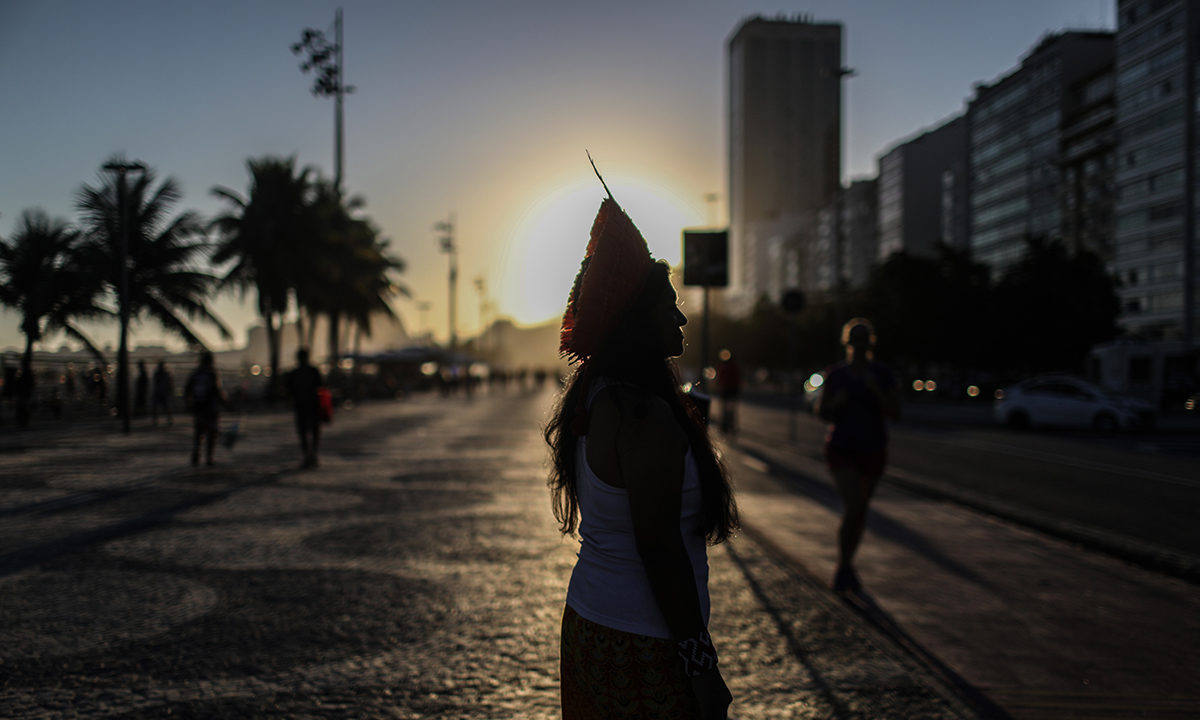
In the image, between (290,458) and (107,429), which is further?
(107,429)

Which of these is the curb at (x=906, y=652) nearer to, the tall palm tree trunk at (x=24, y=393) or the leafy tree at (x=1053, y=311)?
the tall palm tree trunk at (x=24, y=393)

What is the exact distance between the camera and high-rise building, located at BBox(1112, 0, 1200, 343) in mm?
62281

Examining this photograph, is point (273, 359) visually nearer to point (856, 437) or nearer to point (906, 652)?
point (856, 437)

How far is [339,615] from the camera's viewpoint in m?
4.80

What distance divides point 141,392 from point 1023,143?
271 ft

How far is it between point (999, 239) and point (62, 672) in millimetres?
95427

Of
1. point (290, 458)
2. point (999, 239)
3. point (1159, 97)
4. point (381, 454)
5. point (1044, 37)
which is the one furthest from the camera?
point (999, 239)

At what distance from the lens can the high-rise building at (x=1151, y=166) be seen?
2452 inches

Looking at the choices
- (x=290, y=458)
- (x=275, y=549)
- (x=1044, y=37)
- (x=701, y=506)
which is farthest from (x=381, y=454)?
(x=1044, y=37)

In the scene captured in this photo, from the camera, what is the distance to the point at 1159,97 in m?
64.0

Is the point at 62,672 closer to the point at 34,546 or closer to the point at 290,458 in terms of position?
the point at 34,546

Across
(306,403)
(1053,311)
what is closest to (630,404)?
(306,403)

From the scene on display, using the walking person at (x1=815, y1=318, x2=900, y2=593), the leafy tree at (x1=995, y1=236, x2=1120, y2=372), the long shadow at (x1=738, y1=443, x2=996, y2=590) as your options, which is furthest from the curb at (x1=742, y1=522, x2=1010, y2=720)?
the leafy tree at (x1=995, y1=236, x2=1120, y2=372)

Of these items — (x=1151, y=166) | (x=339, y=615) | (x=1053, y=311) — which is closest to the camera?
(x=339, y=615)
